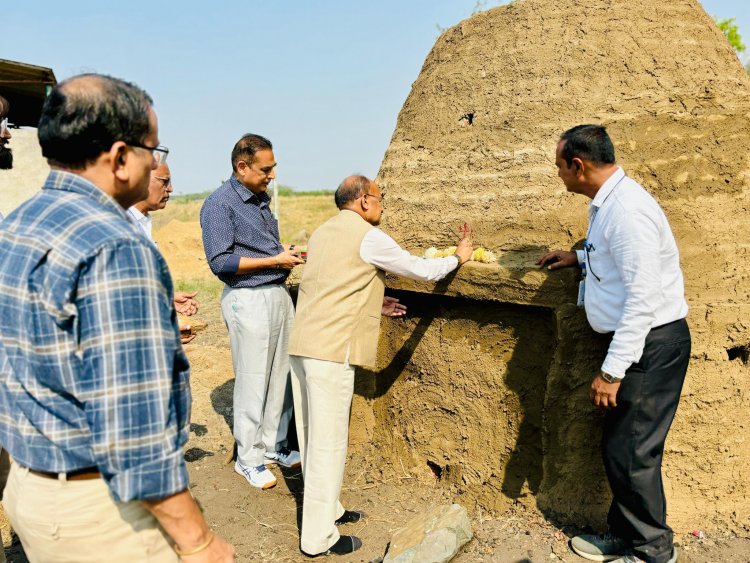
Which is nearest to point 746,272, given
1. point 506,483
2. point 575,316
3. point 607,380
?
point 575,316

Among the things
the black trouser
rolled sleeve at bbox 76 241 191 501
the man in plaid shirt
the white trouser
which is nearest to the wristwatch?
the black trouser

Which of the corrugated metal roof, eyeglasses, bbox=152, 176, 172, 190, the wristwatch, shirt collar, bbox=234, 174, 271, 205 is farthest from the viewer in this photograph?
the corrugated metal roof

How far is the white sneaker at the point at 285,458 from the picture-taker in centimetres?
455

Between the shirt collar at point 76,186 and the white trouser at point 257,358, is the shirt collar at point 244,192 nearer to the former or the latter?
the white trouser at point 257,358

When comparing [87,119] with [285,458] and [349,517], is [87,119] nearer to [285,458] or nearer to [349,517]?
[349,517]

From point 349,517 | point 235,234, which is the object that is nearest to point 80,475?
point 349,517

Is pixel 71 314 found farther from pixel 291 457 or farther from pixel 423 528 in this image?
pixel 291 457

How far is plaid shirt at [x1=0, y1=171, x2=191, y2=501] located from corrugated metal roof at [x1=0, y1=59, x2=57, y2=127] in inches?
408

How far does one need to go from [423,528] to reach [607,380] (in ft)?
4.62

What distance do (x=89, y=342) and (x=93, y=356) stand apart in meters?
0.03

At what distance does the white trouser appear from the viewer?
13.6ft

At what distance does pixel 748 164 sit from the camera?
3562 mm

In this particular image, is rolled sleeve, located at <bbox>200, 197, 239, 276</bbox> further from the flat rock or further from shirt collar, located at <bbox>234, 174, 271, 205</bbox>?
the flat rock

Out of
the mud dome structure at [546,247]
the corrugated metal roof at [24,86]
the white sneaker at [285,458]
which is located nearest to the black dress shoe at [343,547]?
the mud dome structure at [546,247]
